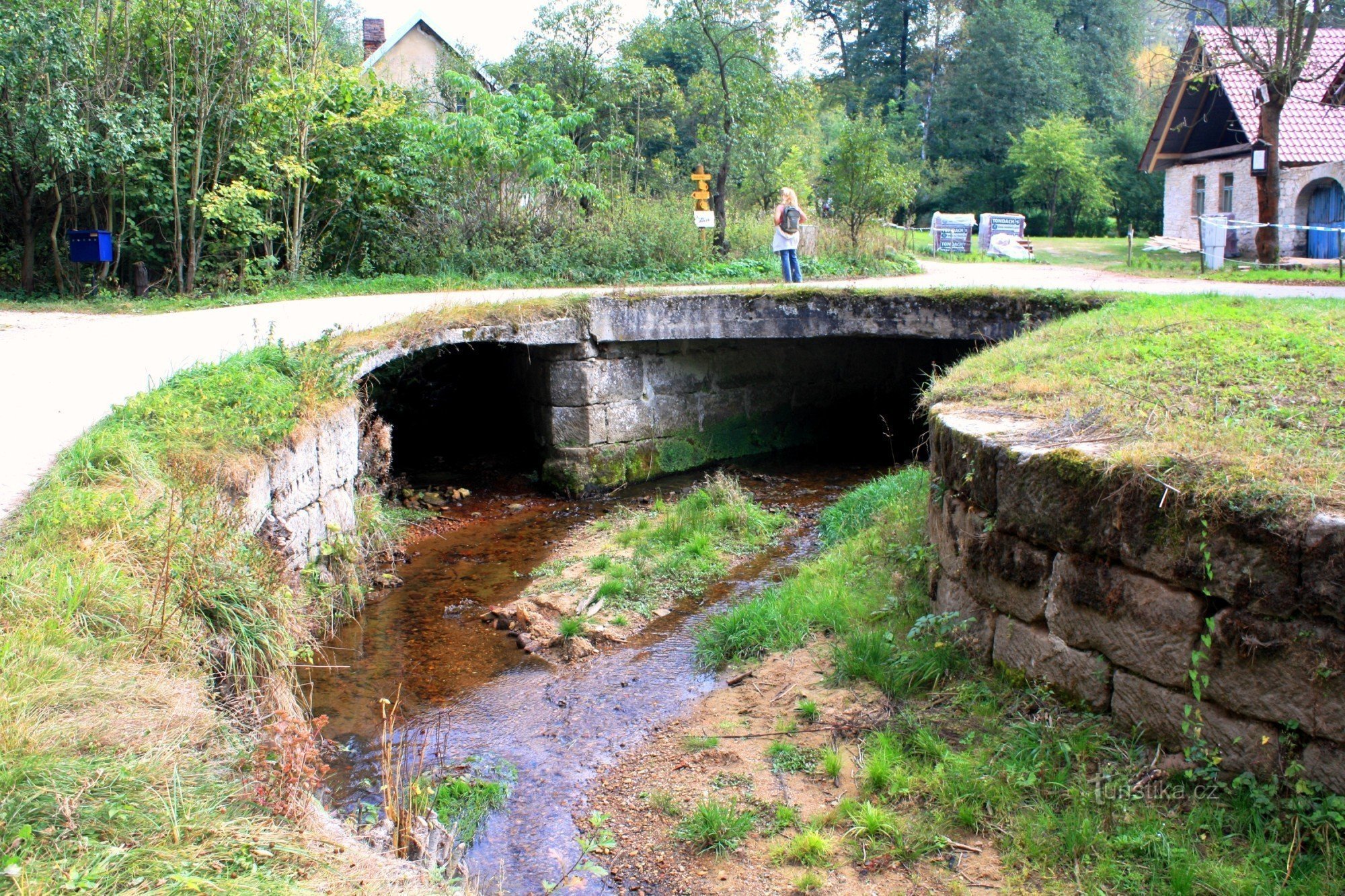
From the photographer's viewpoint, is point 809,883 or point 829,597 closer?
point 809,883

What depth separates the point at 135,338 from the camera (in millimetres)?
8664

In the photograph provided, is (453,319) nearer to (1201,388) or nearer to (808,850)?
(1201,388)

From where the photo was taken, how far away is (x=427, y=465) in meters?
11.2

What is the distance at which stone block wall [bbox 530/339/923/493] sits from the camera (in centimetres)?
A: 1059

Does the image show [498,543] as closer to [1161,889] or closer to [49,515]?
[49,515]

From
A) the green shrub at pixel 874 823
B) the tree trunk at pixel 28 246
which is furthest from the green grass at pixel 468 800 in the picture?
the tree trunk at pixel 28 246

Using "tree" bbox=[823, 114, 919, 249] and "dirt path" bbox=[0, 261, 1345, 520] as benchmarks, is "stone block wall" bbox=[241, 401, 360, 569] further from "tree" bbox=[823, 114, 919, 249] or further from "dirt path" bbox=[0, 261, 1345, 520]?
"tree" bbox=[823, 114, 919, 249]

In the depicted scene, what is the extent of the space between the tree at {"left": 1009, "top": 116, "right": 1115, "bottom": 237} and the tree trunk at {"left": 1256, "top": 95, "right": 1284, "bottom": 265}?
13.6 m

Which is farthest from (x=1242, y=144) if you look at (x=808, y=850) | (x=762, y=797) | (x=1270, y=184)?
(x=808, y=850)

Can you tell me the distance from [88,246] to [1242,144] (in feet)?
73.1

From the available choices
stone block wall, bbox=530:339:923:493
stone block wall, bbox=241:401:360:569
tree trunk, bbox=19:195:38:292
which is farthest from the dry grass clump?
tree trunk, bbox=19:195:38:292

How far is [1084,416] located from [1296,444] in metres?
0.95

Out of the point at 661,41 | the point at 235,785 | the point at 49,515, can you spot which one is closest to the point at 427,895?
the point at 235,785

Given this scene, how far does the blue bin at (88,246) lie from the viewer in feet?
38.8
